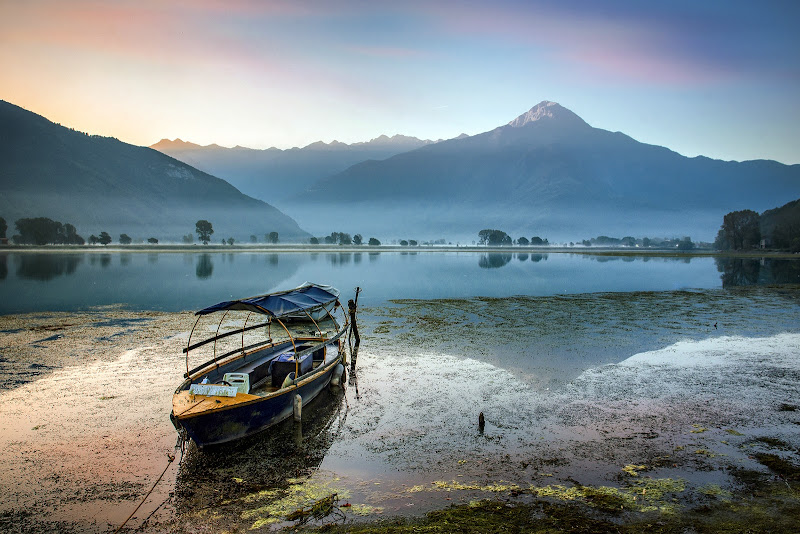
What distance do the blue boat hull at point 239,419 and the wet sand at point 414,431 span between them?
48 cm

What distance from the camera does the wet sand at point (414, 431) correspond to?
1159 cm

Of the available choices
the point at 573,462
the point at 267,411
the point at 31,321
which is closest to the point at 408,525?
the point at 573,462

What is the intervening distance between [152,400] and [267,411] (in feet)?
19.6

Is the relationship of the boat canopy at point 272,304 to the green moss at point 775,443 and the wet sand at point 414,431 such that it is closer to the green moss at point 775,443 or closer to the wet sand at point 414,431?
the wet sand at point 414,431

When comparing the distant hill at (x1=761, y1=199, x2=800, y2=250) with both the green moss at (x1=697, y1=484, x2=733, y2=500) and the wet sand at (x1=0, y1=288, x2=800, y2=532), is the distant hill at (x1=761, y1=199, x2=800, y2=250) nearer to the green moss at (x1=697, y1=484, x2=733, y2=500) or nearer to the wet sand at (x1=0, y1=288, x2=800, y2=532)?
the wet sand at (x1=0, y1=288, x2=800, y2=532)

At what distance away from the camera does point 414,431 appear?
15641 mm

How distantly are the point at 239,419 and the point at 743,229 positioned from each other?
188m

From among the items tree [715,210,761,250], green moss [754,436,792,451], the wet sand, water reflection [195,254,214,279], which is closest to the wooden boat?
the wet sand

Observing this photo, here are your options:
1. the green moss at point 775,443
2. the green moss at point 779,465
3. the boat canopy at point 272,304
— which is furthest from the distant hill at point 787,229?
the boat canopy at point 272,304

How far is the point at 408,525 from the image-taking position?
10.3m

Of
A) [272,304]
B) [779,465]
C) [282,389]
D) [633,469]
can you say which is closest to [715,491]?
[633,469]

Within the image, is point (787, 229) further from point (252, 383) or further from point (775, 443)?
point (252, 383)

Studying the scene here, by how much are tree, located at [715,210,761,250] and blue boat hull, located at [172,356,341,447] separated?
179 meters

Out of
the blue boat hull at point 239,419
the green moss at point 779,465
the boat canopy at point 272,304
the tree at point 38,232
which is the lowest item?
the green moss at point 779,465
